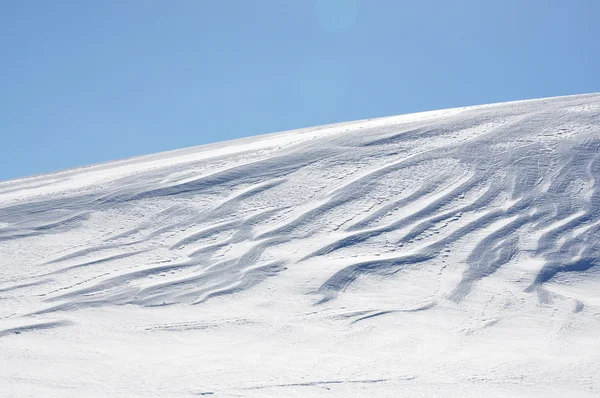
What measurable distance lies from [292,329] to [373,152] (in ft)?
26.2

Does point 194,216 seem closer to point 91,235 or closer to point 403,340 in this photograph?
point 91,235

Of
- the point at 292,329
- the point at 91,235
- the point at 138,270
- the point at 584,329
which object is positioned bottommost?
the point at 584,329

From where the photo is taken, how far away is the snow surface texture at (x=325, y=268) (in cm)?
814

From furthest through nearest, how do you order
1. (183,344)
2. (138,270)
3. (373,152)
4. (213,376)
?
(373,152) → (138,270) → (183,344) → (213,376)

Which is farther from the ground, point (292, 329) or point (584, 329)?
point (292, 329)

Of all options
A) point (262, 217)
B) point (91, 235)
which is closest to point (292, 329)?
point (262, 217)

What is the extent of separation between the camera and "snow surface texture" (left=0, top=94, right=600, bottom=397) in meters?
8.14

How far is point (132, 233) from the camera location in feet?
43.7

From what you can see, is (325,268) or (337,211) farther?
(337,211)

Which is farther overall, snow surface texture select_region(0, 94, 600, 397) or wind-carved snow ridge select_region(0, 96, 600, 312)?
wind-carved snow ridge select_region(0, 96, 600, 312)

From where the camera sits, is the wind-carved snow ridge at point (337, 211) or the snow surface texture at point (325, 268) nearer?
the snow surface texture at point (325, 268)

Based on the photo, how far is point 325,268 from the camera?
11.4 m

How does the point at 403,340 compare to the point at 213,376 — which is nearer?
the point at 213,376

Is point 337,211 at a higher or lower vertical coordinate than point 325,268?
higher
